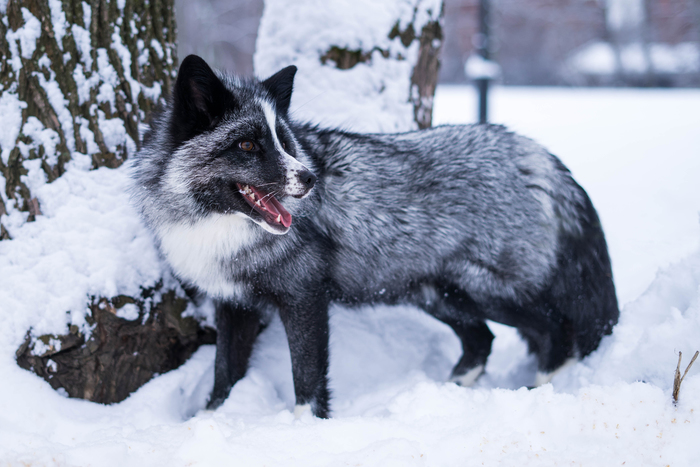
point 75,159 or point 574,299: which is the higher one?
point 75,159

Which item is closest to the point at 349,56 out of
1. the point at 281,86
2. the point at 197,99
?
the point at 281,86

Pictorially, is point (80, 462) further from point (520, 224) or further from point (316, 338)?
point (520, 224)

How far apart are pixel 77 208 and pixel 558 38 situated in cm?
1943

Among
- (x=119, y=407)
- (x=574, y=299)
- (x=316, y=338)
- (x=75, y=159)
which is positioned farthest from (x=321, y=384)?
(x=75, y=159)

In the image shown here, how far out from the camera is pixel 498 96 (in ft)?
40.4

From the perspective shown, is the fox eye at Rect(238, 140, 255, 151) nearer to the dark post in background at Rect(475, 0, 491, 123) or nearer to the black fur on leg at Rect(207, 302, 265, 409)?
the black fur on leg at Rect(207, 302, 265, 409)

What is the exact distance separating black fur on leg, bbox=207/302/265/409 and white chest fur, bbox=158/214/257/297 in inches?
12.4

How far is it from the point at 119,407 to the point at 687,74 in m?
17.9

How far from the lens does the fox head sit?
7.98ft

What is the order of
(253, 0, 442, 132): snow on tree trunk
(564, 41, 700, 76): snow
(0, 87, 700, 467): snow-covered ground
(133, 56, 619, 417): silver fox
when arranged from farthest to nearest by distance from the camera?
(564, 41, 700, 76): snow → (253, 0, 442, 132): snow on tree trunk → (133, 56, 619, 417): silver fox → (0, 87, 700, 467): snow-covered ground

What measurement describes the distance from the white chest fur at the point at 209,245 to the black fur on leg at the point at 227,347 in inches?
12.4

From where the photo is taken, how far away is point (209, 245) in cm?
266

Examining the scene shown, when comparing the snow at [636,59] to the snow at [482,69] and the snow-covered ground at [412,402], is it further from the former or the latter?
the snow-covered ground at [412,402]

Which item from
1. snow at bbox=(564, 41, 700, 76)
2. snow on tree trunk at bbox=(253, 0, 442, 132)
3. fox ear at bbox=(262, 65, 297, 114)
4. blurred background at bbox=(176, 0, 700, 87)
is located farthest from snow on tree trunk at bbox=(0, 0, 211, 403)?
snow at bbox=(564, 41, 700, 76)
